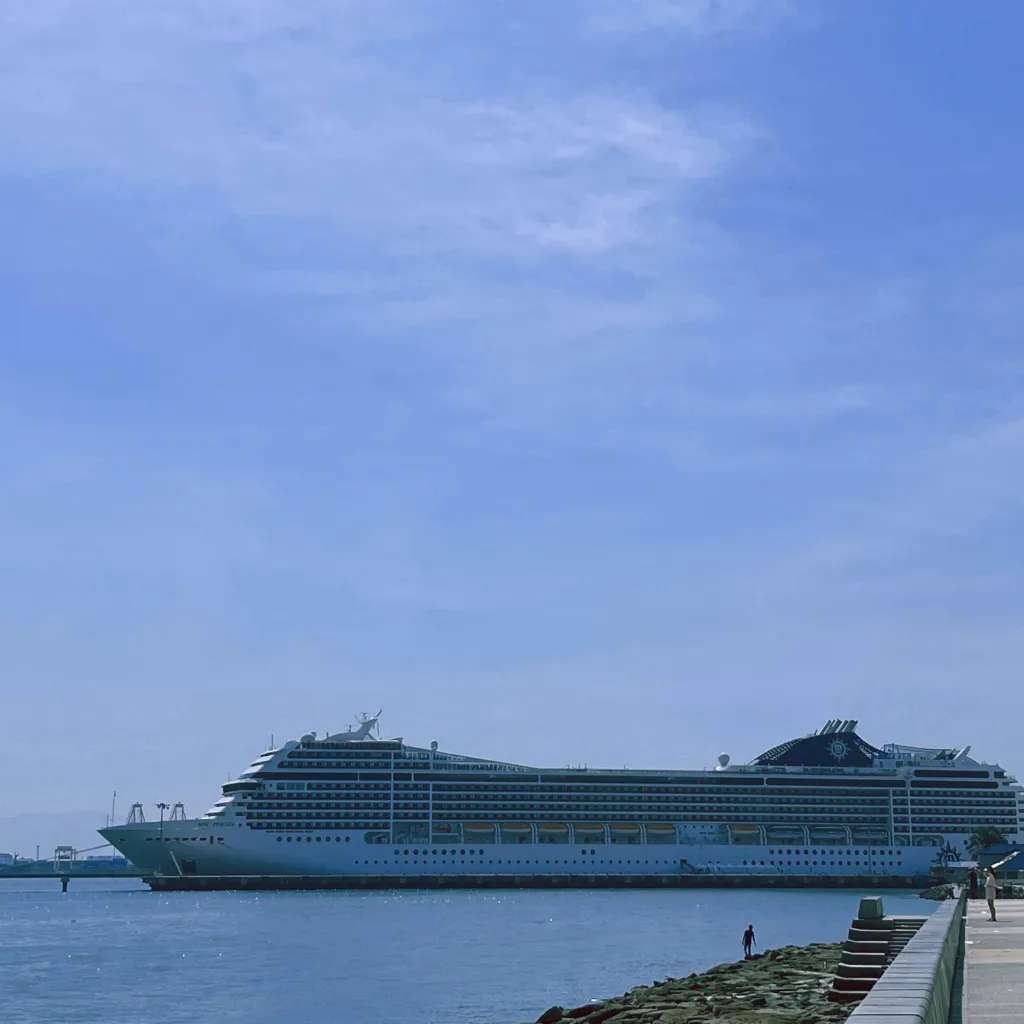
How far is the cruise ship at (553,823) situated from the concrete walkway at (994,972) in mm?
80103

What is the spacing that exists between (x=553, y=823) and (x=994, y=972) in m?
95.2

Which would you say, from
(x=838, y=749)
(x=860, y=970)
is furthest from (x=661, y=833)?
(x=860, y=970)

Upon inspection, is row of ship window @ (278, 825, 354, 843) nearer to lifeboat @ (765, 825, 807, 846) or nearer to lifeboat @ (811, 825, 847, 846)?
lifeboat @ (765, 825, 807, 846)

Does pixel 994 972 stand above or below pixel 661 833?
below

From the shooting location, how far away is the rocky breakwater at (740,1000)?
65.7ft

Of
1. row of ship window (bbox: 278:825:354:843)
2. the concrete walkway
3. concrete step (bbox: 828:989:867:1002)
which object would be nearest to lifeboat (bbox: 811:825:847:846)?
row of ship window (bbox: 278:825:354:843)

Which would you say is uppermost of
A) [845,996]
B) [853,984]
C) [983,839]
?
[983,839]

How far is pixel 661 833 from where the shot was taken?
114m

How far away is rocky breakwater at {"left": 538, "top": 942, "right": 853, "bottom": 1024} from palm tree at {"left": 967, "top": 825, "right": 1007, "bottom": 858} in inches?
3617

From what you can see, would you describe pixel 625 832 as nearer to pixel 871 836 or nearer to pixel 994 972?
pixel 871 836

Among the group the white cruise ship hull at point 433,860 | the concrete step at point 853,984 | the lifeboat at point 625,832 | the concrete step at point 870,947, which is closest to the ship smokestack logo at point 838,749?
the white cruise ship hull at point 433,860

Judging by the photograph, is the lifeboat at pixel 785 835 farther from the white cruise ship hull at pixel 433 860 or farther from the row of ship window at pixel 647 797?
the row of ship window at pixel 647 797

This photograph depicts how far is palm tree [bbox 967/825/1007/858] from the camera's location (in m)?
118

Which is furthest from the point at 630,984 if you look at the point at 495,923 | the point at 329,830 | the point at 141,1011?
the point at 329,830
